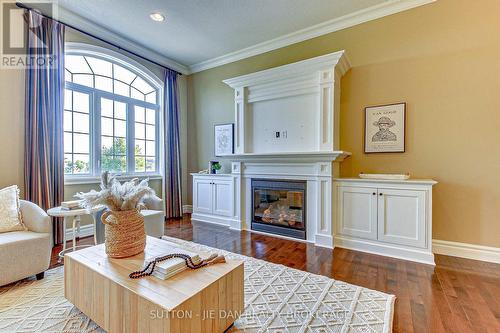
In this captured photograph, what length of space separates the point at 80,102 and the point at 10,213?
6.32 feet

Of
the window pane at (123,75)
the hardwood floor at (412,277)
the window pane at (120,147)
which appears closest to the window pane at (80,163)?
the window pane at (120,147)

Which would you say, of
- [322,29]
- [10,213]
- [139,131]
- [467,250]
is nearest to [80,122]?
[139,131]

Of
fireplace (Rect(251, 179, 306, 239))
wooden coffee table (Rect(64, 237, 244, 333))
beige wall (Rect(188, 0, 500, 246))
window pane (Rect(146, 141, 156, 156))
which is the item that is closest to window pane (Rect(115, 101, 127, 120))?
window pane (Rect(146, 141, 156, 156))

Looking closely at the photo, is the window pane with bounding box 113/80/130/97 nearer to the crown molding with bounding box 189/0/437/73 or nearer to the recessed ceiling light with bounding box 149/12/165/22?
the recessed ceiling light with bounding box 149/12/165/22

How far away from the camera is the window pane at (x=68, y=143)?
3336mm

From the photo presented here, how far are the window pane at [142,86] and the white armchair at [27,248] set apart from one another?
277cm

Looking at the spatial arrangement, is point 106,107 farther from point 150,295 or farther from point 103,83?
point 150,295

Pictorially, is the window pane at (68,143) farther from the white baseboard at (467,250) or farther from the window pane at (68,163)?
the white baseboard at (467,250)

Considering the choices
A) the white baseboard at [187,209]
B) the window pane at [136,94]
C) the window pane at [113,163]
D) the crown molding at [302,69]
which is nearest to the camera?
the crown molding at [302,69]

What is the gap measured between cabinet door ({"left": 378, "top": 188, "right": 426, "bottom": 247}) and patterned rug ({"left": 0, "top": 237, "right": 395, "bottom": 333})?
102 centimetres

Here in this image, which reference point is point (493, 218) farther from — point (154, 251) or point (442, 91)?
point (154, 251)

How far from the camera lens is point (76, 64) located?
3.47 metres

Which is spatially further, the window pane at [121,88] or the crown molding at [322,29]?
the window pane at [121,88]

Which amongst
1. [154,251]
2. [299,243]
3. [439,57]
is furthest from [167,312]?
[439,57]
